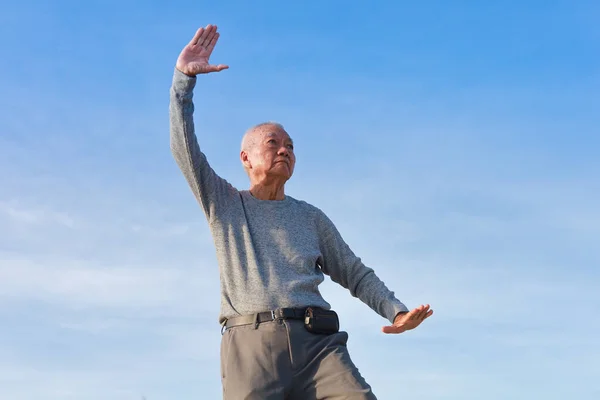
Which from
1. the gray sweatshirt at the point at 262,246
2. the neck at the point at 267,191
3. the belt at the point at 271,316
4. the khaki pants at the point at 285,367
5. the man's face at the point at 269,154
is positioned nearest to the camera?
the khaki pants at the point at 285,367

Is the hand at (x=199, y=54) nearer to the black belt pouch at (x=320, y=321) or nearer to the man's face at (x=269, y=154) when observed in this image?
the man's face at (x=269, y=154)

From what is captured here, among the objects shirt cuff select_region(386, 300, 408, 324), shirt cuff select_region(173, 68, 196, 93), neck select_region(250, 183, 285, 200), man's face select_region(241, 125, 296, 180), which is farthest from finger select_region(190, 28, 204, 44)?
shirt cuff select_region(386, 300, 408, 324)

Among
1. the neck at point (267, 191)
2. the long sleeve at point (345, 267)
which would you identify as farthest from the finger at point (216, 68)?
the long sleeve at point (345, 267)

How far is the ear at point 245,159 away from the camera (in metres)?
6.70

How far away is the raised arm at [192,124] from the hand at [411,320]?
1.54m

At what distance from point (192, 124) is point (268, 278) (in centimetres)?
122

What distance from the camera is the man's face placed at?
21.5 feet

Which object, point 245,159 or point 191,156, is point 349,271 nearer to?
point 245,159

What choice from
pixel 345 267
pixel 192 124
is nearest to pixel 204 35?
pixel 192 124

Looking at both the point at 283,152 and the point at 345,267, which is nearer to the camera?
the point at 283,152

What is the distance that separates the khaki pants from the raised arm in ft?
3.32

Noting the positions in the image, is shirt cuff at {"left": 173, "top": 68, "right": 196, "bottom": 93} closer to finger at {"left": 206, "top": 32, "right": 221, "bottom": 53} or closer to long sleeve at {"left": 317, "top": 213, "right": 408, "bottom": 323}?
finger at {"left": 206, "top": 32, "right": 221, "bottom": 53}

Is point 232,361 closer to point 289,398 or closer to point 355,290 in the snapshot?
point 289,398

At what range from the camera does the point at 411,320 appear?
20.1 ft
